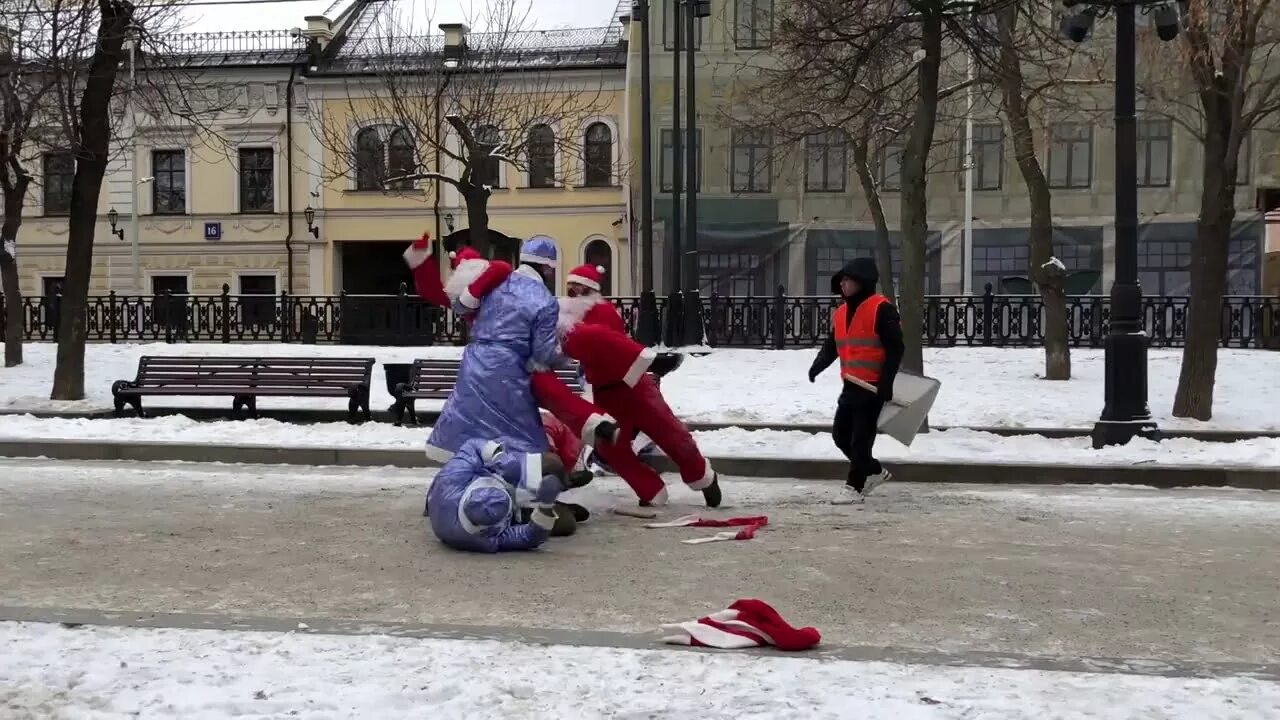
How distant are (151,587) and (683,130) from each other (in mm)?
27584

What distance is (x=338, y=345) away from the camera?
22.6 meters

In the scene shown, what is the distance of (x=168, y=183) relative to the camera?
1415 inches

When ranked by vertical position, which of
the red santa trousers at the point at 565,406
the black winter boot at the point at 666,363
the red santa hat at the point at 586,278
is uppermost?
the red santa hat at the point at 586,278

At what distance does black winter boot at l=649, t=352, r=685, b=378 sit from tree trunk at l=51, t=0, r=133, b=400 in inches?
302

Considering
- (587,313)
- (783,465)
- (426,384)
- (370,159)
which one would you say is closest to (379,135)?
(370,159)

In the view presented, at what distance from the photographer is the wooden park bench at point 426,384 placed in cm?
1283

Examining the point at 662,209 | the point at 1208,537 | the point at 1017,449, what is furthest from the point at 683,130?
the point at 1208,537

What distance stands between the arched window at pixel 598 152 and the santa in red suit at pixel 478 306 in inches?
1064

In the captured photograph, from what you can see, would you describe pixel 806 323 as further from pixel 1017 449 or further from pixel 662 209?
pixel 662 209

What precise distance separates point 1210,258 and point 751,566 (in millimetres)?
7990

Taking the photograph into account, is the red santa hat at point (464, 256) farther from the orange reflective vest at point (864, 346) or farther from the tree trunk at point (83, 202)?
the tree trunk at point (83, 202)

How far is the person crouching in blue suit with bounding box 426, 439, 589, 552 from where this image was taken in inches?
258

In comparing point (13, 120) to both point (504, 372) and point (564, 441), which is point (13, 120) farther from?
point (504, 372)

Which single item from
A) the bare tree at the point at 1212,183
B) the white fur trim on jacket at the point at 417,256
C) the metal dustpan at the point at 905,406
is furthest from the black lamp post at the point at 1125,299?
the white fur trim on jacket at the point at 417,256
